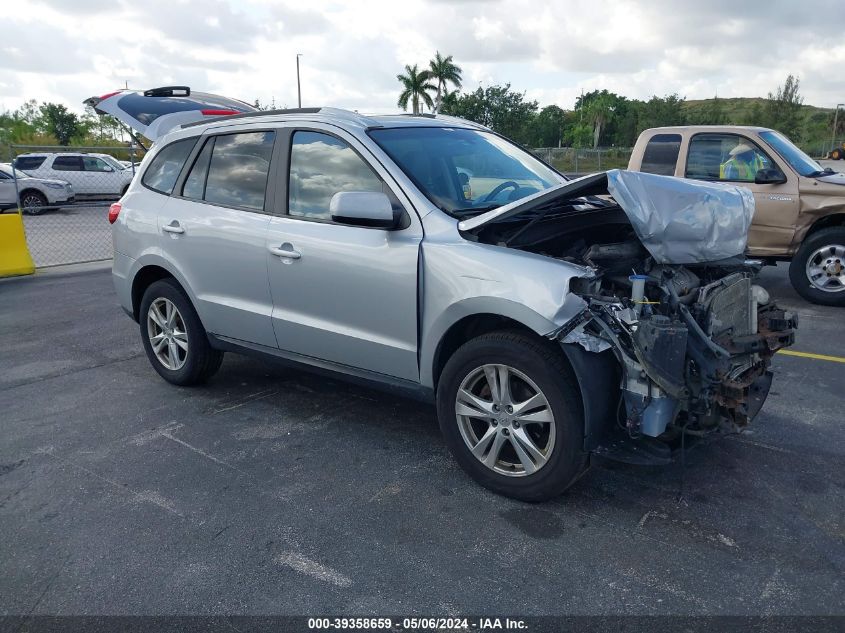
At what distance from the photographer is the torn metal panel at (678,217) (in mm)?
3309

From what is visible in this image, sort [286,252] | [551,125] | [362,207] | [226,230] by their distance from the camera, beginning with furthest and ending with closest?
[551,125] < [226,230] < [286,252] < [362,207]

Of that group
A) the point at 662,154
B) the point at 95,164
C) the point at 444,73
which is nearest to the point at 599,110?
the point at 444,73

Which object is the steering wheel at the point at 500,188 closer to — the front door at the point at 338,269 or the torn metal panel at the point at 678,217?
the front door at the point at 338,269

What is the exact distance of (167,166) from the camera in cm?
526

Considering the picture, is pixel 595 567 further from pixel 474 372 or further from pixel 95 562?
pixel 95 562

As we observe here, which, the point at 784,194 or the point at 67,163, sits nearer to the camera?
the point at 784,194

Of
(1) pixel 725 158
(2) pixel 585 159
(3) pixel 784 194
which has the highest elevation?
(1) pixel 725 158

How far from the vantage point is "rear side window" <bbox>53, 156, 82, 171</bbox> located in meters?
21.8

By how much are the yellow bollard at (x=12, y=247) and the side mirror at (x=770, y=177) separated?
9744 millimetres

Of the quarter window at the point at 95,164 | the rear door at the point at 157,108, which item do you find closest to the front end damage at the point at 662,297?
the rear door at the point at 157,108

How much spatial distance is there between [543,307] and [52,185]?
20.6m

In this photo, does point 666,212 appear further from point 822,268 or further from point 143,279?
point 822,268

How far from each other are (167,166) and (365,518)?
10.6 feet

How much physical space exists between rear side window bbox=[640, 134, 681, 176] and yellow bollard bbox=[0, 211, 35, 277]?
865 cm
